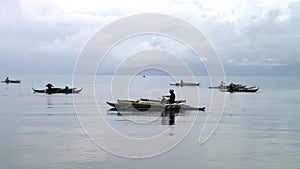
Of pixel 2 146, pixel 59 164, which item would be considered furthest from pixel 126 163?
pixel 2 146

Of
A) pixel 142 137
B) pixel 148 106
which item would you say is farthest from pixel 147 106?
pixel 142 137

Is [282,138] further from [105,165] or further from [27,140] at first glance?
[27,140]

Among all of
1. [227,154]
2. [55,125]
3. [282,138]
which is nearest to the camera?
[227,154]

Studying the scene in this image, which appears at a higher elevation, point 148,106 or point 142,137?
point 148,106

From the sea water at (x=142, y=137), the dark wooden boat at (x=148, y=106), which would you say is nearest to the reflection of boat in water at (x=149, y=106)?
the dark wooden boat at (x=148, y=106)

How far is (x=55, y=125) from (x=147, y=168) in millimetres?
12997

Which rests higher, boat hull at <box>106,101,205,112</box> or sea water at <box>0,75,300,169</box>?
boat hull at <box>106,101,205,112</box>

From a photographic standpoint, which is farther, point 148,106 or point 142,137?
point 148,106

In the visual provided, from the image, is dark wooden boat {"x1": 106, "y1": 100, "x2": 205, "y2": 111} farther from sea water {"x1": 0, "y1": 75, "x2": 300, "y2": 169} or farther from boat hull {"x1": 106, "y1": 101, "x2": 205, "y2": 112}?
sea water {"x1": 0, "y1": 75, "x2": 300, "y2": 169}

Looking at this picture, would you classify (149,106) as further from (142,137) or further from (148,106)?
(142,137)

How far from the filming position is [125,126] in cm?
2877

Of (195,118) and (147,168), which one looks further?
(195,118)

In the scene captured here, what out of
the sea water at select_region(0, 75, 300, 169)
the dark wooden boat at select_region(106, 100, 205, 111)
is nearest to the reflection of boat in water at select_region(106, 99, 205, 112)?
the dark wooden boat at select_region(106, 100, 205, 111)

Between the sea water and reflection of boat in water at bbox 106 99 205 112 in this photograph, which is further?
reflection of boat in water at bbox 106 99 205 112
